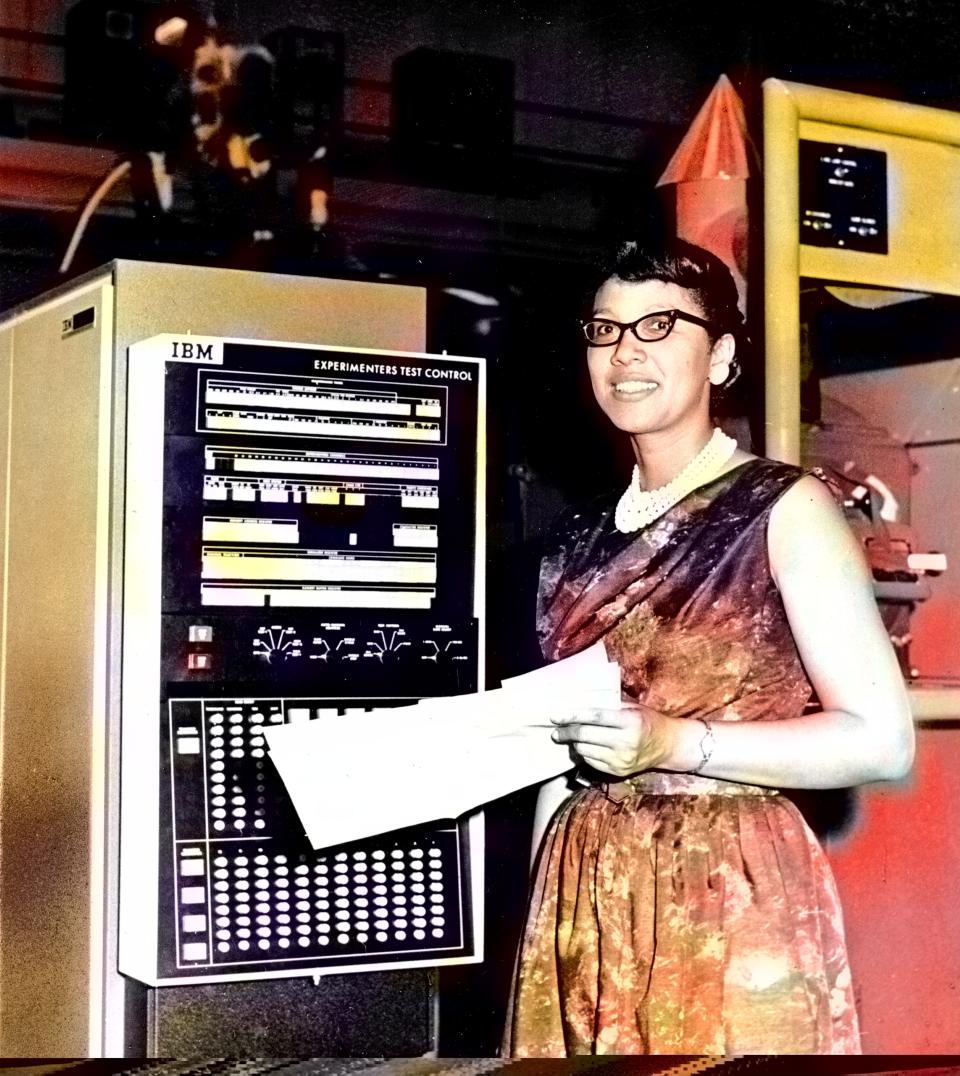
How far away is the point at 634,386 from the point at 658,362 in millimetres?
45

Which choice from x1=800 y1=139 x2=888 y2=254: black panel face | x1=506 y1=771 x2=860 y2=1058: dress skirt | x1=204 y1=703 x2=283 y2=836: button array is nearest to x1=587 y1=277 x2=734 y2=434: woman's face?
x1=800 y1=139 x2=888 y2=254: black panel face

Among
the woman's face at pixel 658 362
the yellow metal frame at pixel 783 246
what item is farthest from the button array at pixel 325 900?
the yellow metal frame at pixel 783 246

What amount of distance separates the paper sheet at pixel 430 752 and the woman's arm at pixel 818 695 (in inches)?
3.1

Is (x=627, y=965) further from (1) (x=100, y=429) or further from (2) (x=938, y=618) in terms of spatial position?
(1) (x=100, y=429)

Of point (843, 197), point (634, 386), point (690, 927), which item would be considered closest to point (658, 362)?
point (634, 386)

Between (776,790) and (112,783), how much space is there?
2.50 ft

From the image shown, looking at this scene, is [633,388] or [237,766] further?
[633,388]

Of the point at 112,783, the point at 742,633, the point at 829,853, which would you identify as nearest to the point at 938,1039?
the point at 829,853

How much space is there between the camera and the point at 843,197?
1.89 m

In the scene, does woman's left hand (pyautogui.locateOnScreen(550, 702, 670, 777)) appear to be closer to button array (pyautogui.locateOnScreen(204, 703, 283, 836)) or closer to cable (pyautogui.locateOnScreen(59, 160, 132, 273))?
button array (pyautogui.locateOnScreen(204, 703, 283, 836))

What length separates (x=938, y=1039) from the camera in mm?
1924

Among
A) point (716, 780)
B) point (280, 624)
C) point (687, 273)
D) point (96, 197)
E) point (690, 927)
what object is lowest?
point (690, 927)

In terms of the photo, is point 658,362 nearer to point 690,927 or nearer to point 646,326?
point 646,326

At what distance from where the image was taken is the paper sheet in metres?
1.61
